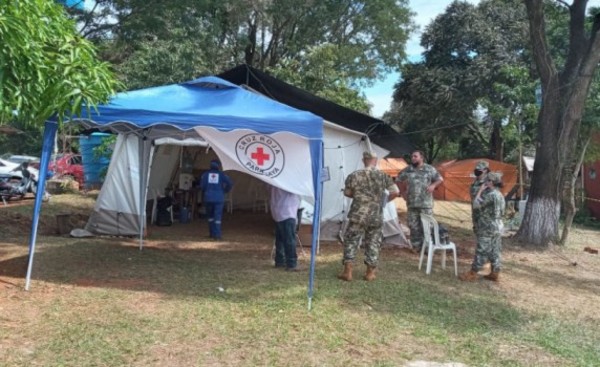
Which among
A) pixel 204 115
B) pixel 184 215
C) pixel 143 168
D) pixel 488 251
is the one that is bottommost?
pixel 184 215

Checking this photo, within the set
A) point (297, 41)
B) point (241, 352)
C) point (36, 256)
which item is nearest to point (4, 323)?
point (241, 352)

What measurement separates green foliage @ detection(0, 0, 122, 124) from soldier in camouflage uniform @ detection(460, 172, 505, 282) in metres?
4.72

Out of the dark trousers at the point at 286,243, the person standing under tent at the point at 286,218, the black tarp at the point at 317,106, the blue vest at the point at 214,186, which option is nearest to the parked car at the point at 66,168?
the blue vest at the point at 214,186

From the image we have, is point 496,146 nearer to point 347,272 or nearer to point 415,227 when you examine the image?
point 415,227

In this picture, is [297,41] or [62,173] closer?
[62,173]

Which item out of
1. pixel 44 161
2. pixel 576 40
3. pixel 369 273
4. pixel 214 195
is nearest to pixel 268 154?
pixel 369 273

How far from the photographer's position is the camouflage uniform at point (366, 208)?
6.80 m

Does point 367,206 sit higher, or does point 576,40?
point 576,40

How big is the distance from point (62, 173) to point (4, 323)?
56.0ft

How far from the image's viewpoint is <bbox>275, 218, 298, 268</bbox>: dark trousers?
7.36m

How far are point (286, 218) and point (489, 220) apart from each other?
2626 mm

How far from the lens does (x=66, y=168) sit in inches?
835

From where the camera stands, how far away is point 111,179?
10.1 metres

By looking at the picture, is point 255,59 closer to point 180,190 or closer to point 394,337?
point 180,190
